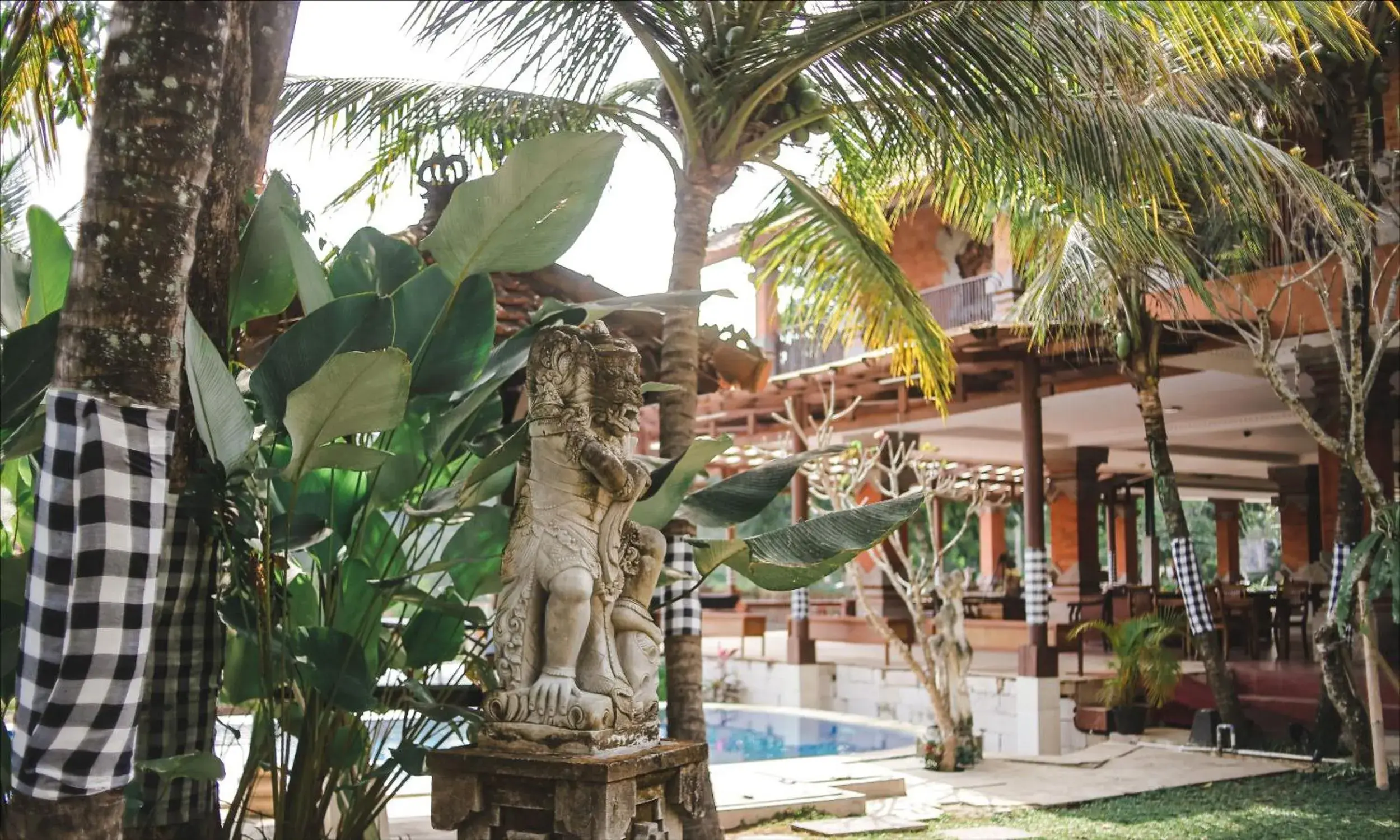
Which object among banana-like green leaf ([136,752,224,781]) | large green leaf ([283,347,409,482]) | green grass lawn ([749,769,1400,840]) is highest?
large green leaf ([283,347,409,482])

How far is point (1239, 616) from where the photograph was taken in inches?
518

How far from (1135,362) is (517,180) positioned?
7.61 m

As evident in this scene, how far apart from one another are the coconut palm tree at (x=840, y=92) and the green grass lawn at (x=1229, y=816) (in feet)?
8.08

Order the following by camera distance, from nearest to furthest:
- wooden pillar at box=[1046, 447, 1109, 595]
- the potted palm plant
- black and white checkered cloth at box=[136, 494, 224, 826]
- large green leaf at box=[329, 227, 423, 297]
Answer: black and white checkered cloth at box=[136, 494, 224, 826], large green leaf at box=[329, 227, 423, 297], the potted palm plant, wooden pillar at box=[1046, 447, 1109, 595]

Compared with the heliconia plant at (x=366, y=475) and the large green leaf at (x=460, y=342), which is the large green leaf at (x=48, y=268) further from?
the large green leaf at (x=460, y=342)

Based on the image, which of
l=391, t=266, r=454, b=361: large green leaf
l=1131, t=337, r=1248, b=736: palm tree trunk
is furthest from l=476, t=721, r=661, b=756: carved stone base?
l=1131, t=337, r=1248, b=736: palm tree trunk

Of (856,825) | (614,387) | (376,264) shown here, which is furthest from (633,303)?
(856,825)

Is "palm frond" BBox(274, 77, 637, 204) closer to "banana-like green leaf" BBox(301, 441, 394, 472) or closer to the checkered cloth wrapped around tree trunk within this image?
"banana-like green leaf" BBox(301, 441, 394, 472)

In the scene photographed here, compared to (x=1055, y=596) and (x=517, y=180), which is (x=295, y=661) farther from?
(x=1055, y=596)

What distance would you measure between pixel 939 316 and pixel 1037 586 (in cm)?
505

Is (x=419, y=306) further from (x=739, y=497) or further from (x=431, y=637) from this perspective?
(x=739, y=497)

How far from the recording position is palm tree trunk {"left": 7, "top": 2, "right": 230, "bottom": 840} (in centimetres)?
224

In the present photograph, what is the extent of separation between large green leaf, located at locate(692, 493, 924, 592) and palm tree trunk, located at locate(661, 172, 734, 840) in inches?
62.0

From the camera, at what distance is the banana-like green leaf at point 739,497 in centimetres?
385
